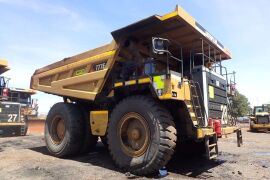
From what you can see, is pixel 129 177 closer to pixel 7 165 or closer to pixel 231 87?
pixel 7 165

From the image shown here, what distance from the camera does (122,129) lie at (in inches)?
249

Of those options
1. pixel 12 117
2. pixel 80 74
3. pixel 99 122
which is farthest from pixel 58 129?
pixel 12 117

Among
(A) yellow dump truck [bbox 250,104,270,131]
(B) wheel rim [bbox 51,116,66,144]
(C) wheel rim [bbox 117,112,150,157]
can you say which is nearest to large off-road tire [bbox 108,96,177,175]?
(C) wheel rim [bbox 117,112,150,157]

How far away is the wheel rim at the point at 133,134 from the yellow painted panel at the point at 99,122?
29.1 inches

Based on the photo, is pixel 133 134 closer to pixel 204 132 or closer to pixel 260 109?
pixel 204 132

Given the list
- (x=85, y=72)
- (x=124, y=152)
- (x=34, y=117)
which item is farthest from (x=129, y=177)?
(x=34, y=117)

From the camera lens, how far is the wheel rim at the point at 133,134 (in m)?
5.89

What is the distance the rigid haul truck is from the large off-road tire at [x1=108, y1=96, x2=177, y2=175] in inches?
0.7

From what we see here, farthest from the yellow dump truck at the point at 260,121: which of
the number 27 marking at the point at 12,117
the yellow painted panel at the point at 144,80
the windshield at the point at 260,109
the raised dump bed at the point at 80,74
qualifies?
the yellow painted panel at the point at 144,80

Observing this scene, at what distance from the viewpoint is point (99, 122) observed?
23.4 feet

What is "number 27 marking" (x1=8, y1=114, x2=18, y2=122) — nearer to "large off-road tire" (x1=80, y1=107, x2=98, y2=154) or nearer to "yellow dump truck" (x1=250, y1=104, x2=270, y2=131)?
"large off-road tire" (x1=80, y1=107, x2=98, y2=154)

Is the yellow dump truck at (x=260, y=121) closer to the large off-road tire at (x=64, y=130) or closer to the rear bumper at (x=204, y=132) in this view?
the large off-road tire at (x=64, y=130)

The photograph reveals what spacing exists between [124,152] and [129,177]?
2.12ft

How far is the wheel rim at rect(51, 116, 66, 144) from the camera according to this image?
27.0ft
